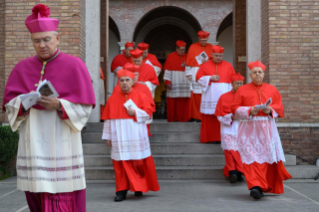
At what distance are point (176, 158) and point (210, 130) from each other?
1129 millimetres

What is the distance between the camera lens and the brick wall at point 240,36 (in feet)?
40.6

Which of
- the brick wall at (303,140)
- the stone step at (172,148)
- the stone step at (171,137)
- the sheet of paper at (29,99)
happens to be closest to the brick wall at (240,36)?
the stone step at (171,137)

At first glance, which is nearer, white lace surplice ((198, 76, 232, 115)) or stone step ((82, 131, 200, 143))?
white lace surplice ((198, 76, 232, 115))

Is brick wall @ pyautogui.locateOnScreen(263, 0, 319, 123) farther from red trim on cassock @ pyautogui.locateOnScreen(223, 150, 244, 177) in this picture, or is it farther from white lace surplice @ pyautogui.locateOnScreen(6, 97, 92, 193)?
white lace surplice @ pyautogui.locateOnScreen(6, 97, 92, 193)

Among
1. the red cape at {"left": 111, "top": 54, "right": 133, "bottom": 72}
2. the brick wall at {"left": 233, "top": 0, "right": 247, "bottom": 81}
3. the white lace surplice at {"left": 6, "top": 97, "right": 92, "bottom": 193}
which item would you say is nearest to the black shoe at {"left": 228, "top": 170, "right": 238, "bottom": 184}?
the white lace surplice at {"left": 6, "top": 97, "right": 92, "bottom": 193}

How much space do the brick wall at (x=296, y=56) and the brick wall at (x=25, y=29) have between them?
13.7ft

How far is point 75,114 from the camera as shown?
3600mm

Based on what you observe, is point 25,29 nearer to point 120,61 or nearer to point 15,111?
point 120,61

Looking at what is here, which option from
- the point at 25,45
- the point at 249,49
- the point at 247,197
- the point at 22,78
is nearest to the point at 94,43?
the point at 25,45

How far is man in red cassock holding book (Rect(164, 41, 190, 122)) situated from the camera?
12414mm

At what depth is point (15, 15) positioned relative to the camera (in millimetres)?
9617

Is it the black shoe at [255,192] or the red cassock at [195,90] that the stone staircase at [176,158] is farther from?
the black shoe at [255,192]

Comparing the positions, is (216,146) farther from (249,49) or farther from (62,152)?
(62,152)

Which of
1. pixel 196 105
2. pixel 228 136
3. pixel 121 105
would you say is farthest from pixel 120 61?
pixel 121 105
